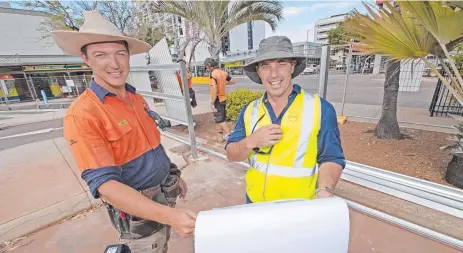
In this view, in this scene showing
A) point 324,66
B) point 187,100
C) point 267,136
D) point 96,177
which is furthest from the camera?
point 187,100

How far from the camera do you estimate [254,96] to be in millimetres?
5531

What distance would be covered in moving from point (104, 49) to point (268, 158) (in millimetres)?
1146

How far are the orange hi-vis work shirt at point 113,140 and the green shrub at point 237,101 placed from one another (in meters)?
3.95

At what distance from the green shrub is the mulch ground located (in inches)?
27.9

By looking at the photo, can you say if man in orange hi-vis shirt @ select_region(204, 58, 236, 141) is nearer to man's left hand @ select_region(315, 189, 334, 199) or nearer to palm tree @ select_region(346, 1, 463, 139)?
palm tree @ select_region(346, 1, 463, 139)

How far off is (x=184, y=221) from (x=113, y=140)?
0.66m

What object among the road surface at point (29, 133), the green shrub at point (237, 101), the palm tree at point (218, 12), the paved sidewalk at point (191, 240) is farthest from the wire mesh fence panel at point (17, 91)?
the paved sidewalk at point (191, 240)

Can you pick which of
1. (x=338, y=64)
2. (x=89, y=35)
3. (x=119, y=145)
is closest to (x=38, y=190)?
(x=119, y=145)

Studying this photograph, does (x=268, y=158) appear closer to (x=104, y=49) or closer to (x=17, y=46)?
(x=104, y=49)

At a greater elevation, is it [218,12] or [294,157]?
[218,12]

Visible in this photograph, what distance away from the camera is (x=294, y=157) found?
1.22 m

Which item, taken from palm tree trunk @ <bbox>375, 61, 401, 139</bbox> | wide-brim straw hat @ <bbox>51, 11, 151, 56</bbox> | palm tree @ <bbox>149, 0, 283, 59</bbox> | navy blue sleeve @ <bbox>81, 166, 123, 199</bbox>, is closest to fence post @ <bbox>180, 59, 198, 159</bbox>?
wide-brim straw hat @ <bbox>51, 11, 151, 56</bbox>

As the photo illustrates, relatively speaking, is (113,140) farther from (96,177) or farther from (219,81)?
(219,81)

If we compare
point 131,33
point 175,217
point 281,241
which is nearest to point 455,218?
point 281,241
